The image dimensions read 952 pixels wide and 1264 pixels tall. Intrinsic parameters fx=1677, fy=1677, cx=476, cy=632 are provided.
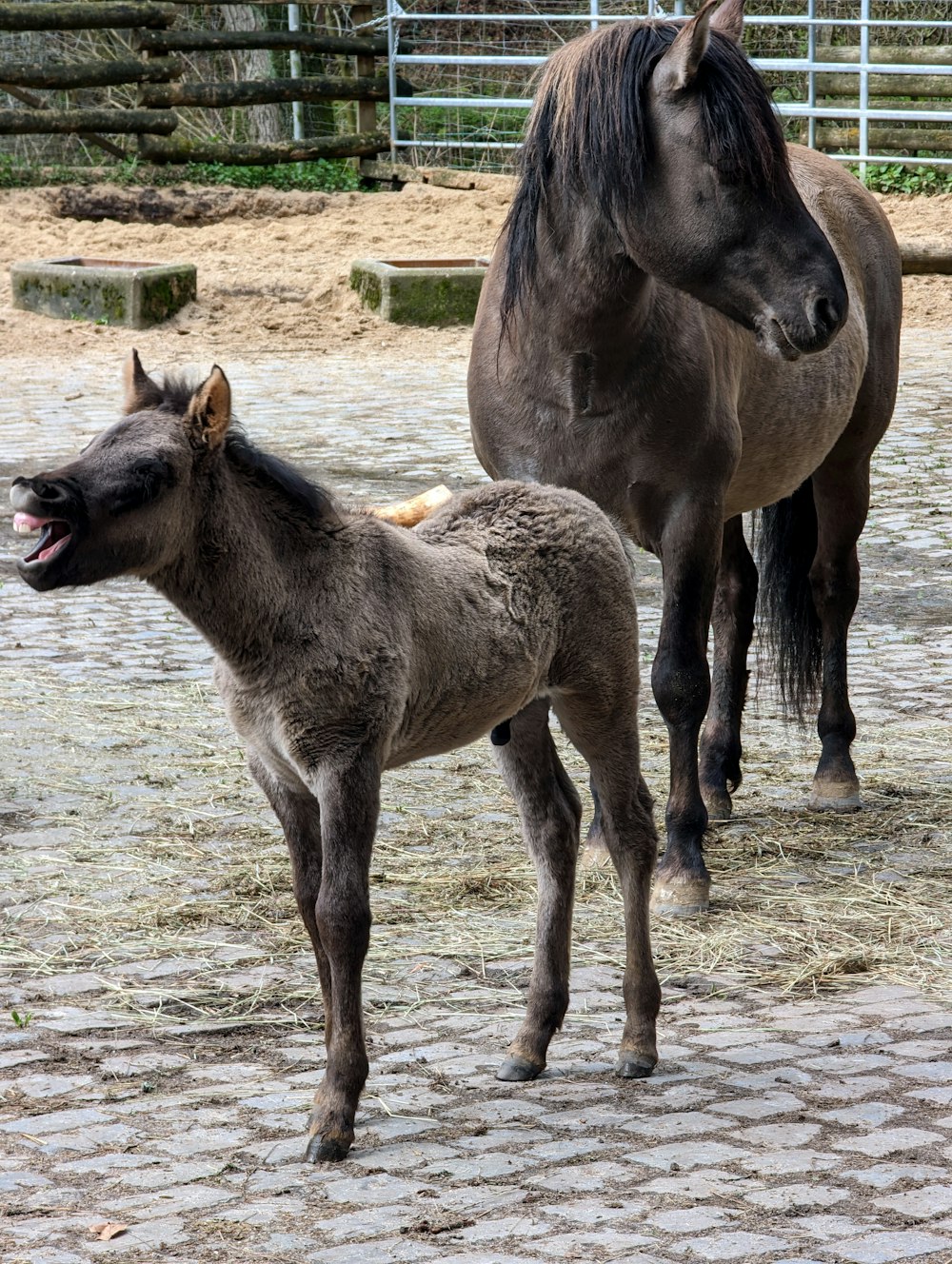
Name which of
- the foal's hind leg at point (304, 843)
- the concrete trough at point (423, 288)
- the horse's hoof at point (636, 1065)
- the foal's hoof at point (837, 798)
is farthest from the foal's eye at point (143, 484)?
the concrete trough at point (423, 288)

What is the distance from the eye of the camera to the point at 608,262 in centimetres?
472

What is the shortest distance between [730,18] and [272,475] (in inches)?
105

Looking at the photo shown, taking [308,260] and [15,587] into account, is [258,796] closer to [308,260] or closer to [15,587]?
[15,587]

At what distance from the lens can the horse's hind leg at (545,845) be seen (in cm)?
380

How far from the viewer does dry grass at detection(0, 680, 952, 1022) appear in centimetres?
440

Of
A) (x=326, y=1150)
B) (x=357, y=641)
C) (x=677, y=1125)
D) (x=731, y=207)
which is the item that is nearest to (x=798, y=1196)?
(x=677, y=1125)

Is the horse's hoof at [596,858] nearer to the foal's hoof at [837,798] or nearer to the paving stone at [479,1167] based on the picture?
the foal's hoof at [837,798]

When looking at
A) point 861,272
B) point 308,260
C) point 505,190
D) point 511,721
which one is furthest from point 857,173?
point 511,721

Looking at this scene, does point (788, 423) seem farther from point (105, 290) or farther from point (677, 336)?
point (105, 290)

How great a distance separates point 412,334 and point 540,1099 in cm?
1230

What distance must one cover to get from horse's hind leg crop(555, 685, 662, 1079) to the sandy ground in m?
10.5

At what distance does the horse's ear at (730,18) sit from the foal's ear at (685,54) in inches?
26.1

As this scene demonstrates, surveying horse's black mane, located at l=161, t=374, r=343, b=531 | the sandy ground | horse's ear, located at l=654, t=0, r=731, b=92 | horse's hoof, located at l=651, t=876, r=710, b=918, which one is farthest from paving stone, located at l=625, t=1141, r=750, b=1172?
the sandy ground

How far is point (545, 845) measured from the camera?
389 centimetres
